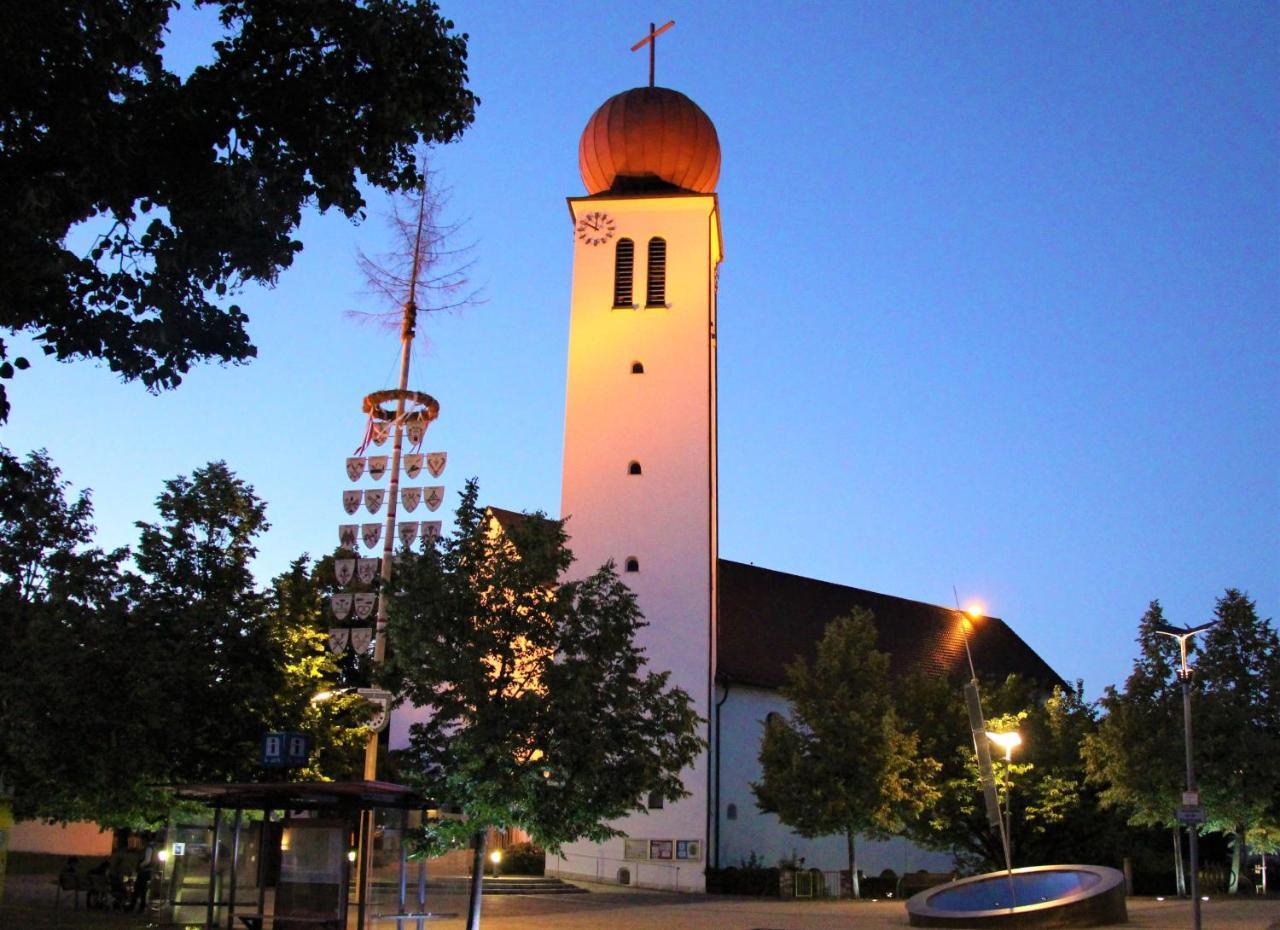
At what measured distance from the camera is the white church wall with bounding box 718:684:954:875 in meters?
41.7

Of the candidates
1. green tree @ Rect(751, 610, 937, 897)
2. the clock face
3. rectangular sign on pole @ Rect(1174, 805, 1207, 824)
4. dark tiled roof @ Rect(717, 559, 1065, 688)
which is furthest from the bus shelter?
the clock face

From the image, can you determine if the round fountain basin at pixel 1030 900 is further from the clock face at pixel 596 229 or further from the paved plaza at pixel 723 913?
the clock face at pixel 596 229

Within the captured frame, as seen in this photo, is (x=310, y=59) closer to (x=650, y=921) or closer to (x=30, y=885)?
(x=650, y=921)

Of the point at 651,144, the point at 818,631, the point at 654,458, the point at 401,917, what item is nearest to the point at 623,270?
the point at 651,144

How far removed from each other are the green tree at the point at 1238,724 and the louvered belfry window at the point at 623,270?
20.2 meters

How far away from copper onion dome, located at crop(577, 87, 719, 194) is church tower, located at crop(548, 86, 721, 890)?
5cm

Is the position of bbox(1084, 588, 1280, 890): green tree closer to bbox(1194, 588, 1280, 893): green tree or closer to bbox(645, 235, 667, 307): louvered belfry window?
bbox(1194, 588, 1280, 893): green tree

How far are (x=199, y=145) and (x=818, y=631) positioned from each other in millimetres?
41715

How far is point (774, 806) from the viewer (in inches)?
1518

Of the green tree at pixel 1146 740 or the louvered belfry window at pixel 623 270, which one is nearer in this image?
the green tree at pixel 1146 740

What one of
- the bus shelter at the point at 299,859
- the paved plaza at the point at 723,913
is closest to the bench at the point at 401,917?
the bus shelter at the point at 299,859

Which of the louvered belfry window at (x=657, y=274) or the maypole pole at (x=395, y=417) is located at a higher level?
the louvered belfry window at (x=657, y=274)

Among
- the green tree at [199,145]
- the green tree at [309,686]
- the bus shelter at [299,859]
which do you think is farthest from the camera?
the green tree at [309,686]

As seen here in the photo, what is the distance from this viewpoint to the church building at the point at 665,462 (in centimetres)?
4072
